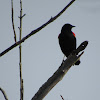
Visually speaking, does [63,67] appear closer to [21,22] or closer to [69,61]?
[69,61]

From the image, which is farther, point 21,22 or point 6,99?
point 21,22

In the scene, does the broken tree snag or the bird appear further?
the bird

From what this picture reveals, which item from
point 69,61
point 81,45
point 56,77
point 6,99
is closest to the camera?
point 6,99

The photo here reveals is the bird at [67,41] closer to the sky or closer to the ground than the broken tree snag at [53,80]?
closer to the sky

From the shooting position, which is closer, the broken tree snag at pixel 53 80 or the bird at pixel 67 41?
the broken tree snag at pixel 53 80

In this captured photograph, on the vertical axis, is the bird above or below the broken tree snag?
above

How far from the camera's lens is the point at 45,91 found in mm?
1350

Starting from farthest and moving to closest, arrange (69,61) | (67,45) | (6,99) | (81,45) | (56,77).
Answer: (67,45), (81,45), (69,61), (56,77), (6,99)

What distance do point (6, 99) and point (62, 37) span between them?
449cm

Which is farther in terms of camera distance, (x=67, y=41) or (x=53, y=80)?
(x=67, y=41)

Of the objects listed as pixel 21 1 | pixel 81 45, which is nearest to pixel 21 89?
pixel 21 1

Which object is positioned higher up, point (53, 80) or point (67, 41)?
point (67, 41)

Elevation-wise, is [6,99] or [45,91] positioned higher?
[6,99]

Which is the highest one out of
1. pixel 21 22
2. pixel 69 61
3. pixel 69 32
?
pixel 69 32
